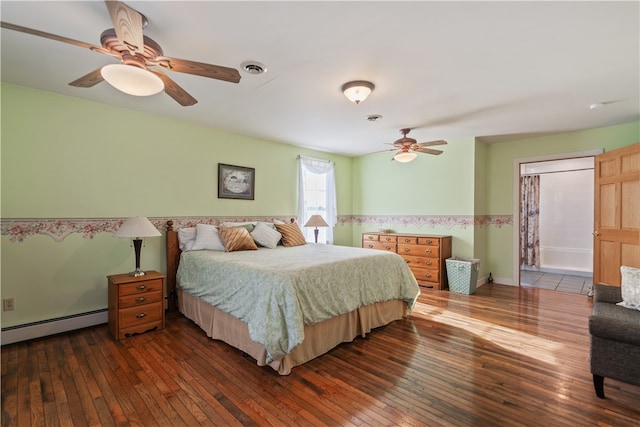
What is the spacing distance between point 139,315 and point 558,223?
7.53m

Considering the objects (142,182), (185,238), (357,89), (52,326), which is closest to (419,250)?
(357,89)

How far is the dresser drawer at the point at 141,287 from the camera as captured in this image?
9.12ft

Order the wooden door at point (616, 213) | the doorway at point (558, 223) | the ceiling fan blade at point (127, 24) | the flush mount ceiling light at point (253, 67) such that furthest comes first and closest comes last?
the doorway at point (558, 223) < the wooden door at point (616, 213) < the flush mount ceiling light at point (253, 67) < the ceiling fan blade at point (127, 24)

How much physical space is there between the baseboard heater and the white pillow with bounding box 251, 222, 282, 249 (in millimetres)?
1804

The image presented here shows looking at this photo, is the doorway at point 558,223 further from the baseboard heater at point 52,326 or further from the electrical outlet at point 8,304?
the electrical outlet at point 8,304

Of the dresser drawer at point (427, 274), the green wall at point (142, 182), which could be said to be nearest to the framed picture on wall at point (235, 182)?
the green wall at point (142, 182)

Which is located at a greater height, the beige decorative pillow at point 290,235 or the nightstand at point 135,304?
the beige decorative pillow at point 290,235

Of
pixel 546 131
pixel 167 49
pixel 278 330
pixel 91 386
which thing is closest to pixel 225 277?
pixel 278 330

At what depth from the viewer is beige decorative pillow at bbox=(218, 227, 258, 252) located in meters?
3.44

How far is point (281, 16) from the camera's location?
173cm

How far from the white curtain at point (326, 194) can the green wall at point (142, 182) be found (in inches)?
7.3

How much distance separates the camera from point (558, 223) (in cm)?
610

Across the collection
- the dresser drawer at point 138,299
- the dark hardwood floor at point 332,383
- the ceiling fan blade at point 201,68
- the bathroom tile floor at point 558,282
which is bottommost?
the dark hardwood floor at point 332,383

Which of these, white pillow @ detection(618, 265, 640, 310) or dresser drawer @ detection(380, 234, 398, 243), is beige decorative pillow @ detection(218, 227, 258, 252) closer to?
dresser drawer @ detection(380, 234, 398, 243)
